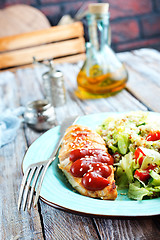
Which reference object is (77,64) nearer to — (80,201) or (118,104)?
(118,104)

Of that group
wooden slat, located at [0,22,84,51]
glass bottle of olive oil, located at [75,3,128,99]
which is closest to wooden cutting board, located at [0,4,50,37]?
wooden slat, located at [0,22,84,51]

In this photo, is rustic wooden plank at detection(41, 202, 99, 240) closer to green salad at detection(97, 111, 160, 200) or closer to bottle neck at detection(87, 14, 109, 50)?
green salad at detection(97, 111, 160, 200)

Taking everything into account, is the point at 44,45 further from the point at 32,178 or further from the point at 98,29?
the point at 32,178

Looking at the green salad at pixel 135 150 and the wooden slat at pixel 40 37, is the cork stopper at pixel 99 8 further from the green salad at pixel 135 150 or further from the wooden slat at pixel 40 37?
the wooden slat at pixel 40 37

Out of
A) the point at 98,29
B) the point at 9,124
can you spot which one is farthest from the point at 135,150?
the point at 98,29

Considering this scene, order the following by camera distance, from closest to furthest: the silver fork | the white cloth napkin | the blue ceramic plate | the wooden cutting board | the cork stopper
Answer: the blue ceramic plate
the silver fork
the white cloth napkin
the cork stopper
the wooden cutting board

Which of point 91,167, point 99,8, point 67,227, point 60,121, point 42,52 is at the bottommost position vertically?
point 42,52

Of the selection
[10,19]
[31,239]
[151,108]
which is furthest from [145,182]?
[10,19]
